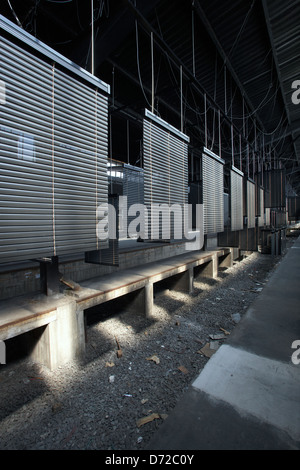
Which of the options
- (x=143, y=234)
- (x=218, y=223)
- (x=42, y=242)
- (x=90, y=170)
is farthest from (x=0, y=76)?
(x=218, y=223)

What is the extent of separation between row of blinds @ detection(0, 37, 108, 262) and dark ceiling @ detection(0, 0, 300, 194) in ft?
1.56

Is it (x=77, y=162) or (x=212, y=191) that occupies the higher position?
(x=212, y=191)

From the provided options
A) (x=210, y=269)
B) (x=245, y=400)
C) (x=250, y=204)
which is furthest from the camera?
(x=250, y=204)

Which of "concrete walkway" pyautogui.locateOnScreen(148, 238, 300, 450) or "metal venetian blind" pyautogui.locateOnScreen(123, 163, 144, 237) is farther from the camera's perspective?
"metal venetian blind" pyautogui.locateOnScreen(123, 163, 144, 237)

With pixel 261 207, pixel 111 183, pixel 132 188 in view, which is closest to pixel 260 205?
pixel 261 207

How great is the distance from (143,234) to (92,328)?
162cm

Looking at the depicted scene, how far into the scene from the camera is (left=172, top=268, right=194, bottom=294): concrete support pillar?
4.84m

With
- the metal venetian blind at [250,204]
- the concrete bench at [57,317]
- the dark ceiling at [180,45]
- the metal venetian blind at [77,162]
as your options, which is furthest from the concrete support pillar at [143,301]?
the metal venetian blind at [250,204]

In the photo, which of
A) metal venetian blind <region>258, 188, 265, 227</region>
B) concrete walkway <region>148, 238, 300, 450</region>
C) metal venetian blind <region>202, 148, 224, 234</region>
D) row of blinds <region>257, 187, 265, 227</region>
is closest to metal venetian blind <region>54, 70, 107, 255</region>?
concrete walkway <region>148, 238, 300, 450</region>

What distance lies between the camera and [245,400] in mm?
1386

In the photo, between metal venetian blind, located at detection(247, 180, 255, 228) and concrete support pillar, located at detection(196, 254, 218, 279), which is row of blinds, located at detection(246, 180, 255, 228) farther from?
concrete support pillar, located at detection(196, 254, 218, 279)

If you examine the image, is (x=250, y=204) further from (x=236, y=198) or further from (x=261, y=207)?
(x=261, y=207)

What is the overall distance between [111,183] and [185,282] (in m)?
2.67

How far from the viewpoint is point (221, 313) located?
3844 mm
